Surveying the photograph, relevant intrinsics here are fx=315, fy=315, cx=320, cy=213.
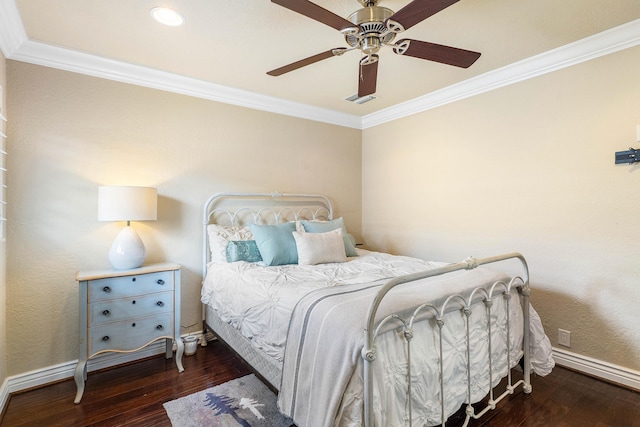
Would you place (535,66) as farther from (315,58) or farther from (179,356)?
(179,356)

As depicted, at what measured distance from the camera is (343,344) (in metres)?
1.32

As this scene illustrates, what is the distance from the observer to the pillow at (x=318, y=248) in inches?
107

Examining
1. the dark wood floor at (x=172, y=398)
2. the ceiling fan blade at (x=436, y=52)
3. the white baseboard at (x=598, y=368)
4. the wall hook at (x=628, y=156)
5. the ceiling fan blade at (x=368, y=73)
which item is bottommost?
the dark wood floor at (x=172, y=398)

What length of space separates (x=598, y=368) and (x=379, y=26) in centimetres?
284

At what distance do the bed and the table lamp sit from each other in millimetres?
618

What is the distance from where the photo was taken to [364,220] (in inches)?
168

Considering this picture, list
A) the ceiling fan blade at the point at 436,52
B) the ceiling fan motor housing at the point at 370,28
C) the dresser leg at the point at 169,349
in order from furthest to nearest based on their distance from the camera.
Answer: the dresser leg at the point at 169,349 → the ceiling fan blade at the point at 436,52 → the ceiling fan motor housing at the point at 370,28

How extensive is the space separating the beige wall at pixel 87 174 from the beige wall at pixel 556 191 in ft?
6.76

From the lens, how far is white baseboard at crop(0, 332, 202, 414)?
7.12 ft

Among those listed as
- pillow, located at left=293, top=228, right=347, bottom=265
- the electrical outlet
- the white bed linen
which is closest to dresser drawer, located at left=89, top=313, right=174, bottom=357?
the white bed linen

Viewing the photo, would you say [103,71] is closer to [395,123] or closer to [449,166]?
[395,123]

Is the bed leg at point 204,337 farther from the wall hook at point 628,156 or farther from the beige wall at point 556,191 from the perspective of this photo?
the wall hook at point 628,156

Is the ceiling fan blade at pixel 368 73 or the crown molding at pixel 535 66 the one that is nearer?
the ceiling fan blade at pixel 368 73

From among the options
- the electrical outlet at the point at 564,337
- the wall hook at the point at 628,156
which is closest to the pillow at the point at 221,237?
the electrical outlet at the point at 564,337
